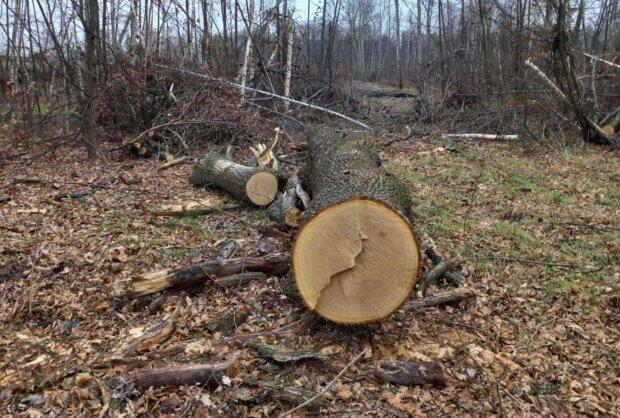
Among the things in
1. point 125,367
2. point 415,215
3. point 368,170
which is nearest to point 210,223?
point 368,170

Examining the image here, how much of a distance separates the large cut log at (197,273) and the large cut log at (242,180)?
7.34 ft

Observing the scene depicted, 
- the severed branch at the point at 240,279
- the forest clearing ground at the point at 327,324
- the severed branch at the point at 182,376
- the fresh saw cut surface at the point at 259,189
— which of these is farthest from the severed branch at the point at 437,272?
the fresh saw cut surface at the point at 259,189

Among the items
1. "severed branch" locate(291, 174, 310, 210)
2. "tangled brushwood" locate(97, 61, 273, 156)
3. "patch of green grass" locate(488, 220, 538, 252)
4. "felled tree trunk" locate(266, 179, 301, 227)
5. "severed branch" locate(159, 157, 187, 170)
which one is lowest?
"patch of green grass" locate(488, 220, 538, 252)

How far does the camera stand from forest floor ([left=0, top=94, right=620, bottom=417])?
9.48 feet

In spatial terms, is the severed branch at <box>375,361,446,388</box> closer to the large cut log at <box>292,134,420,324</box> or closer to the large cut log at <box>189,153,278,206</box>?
the large cut log at <box>292,134,420,324</box>

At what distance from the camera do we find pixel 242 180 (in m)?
6.60

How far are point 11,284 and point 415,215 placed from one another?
4.31 m

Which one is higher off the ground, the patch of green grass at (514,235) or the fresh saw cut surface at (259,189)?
the fresh saw cut surface at (259,189)

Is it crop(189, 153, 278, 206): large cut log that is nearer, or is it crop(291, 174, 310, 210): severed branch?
crop(291, 174, 310, 210): severed branch

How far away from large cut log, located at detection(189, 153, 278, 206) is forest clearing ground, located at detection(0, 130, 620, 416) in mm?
260

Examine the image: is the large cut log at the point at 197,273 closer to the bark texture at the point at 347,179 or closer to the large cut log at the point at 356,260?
the bark texture at the point at 347,179

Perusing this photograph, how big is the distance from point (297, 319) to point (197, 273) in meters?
0.99

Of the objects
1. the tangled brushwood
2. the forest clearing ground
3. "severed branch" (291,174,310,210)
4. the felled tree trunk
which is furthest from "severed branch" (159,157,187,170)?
"severed branch" (291,174,310,210)

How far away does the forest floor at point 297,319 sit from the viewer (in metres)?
2.89
